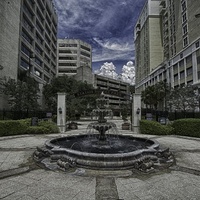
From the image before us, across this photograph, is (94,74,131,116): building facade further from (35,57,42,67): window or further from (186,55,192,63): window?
(186,55,192,63): window

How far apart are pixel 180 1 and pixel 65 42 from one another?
54.7m

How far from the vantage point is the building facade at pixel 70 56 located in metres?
78.9

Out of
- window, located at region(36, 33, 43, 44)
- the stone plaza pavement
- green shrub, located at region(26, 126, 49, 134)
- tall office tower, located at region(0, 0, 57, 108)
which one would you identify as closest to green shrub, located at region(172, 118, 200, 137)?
the stone plaza pavement

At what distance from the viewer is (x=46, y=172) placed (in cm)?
537

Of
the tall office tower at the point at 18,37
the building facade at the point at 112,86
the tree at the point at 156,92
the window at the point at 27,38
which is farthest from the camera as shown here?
the building facade at the point at 112,86

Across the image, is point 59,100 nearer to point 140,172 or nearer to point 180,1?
point 140,172

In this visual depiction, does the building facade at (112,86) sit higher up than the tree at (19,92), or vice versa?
the building facade at (112,86)

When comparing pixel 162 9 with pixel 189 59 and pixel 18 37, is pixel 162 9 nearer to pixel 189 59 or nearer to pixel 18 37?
pixel 189 59

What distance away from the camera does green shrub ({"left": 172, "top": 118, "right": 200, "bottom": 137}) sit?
13.4 metres

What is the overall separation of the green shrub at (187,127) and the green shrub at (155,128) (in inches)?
24.5

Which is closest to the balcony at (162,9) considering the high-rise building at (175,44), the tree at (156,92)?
the high-rise building at (175,44)

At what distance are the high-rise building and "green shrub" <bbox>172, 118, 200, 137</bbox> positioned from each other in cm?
2664

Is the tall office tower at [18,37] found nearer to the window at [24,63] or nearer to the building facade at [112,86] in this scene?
the window at [24,63]

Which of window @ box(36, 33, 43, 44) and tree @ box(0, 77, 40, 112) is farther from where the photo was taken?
window @ box(36, 33, 43, 44)
